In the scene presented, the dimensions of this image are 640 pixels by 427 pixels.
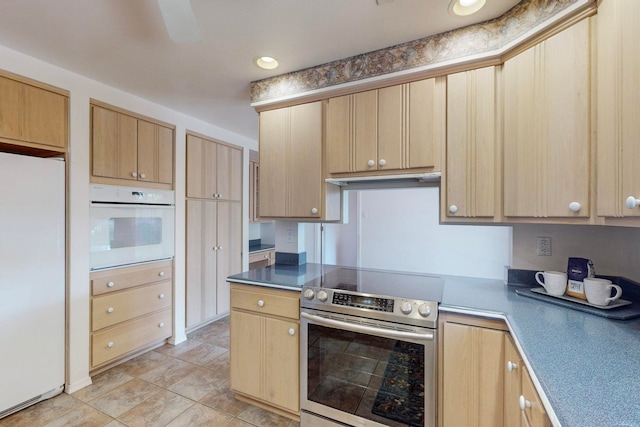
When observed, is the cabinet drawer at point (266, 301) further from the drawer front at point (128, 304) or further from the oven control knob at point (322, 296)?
the drawer front at point (128, 304)

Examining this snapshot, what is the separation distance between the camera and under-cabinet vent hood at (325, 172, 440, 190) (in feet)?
6.10

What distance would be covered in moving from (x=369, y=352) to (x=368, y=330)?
0.15m

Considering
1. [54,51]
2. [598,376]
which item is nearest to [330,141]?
[598,376]

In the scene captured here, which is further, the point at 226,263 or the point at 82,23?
the point at 226,263

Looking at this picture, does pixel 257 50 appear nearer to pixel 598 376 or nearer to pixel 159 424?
pixel 598 376

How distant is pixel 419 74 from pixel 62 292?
2.90 meters

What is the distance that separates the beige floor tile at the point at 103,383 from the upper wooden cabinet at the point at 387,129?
2369mm

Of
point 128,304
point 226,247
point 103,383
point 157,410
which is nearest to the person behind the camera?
point 157,410

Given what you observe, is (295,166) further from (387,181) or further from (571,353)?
(571,353)

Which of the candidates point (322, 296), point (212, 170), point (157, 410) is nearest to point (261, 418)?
point (157, 410)

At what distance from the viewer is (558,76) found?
52.0 inches

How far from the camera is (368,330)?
1.55 meters

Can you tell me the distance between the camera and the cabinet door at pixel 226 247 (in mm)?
3439

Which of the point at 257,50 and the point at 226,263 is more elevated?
the point at 257,50
